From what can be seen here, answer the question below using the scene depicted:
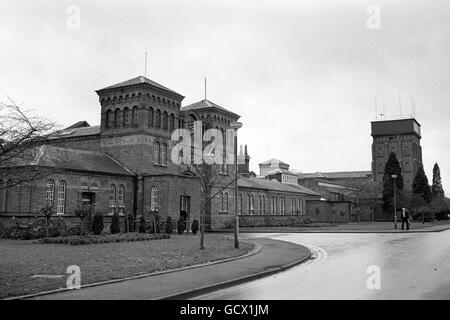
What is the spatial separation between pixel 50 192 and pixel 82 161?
16.5ft

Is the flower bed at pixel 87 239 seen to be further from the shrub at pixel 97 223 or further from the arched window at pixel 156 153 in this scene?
the arched window at pixel 156 153

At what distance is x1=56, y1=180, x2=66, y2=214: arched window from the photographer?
35.2m

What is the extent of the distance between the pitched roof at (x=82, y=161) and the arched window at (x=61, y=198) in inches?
53.8

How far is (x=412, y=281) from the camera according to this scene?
11.8 metres

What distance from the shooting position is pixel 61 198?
3544 cm

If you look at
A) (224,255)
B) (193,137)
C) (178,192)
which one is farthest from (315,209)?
(224,255)

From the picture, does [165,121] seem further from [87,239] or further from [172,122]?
[87,239]

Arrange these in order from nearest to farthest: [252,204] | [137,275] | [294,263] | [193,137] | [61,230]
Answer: [137,275] → [294,263] → [61,230] → [193,137] → [252,204]

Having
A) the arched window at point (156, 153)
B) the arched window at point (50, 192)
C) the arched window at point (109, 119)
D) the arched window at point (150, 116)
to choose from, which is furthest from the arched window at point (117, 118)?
the arched window at point (50, 192)

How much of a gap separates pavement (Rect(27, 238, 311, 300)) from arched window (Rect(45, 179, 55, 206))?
21749 millimetres

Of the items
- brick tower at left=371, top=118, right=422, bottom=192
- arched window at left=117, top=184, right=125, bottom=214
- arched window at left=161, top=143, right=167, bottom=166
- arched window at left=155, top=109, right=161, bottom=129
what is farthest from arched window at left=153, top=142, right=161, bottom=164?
brick tower at left=371, top=118, right=422, bottom=192

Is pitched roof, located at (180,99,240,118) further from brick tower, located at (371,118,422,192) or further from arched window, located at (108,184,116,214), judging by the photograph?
brick tower, located at (371,118,422,192)
